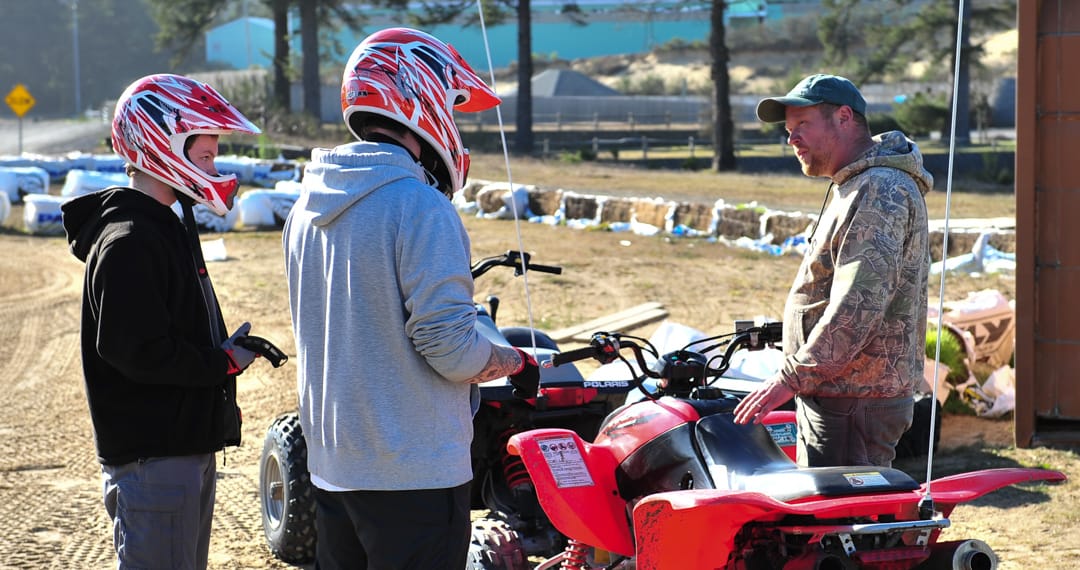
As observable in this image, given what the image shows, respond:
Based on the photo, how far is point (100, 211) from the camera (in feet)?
11.0

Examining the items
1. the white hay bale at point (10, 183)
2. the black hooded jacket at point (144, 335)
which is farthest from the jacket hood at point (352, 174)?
the white hay bale at point (10, 183)

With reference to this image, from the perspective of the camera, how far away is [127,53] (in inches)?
3310

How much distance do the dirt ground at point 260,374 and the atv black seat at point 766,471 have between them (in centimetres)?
174

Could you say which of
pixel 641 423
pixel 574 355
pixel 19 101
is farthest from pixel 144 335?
pixel 19 101

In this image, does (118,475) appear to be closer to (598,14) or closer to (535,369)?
(535,369)

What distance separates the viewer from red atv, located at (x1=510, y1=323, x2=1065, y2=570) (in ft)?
Result: 10.6

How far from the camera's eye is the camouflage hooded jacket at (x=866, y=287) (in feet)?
11.7

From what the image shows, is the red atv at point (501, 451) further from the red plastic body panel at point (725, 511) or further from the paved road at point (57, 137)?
the paved road at point (57, 137)

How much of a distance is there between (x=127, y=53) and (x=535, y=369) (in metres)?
87.6

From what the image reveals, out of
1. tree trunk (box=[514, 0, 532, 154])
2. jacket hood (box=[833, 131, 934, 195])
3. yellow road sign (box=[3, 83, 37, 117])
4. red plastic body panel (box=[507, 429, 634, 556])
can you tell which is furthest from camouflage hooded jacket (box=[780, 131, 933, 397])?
yellow road sign (box=[3, 83, 37, 117])

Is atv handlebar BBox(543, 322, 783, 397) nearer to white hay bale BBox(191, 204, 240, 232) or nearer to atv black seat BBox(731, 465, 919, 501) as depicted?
atv black seat BBox(731, 465, 919, 501)

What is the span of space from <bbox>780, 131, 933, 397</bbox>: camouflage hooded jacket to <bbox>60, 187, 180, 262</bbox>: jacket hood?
76.8 inches

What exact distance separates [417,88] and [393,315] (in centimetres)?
58

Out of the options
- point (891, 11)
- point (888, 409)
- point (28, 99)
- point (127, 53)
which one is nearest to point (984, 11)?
point (891, 11)
